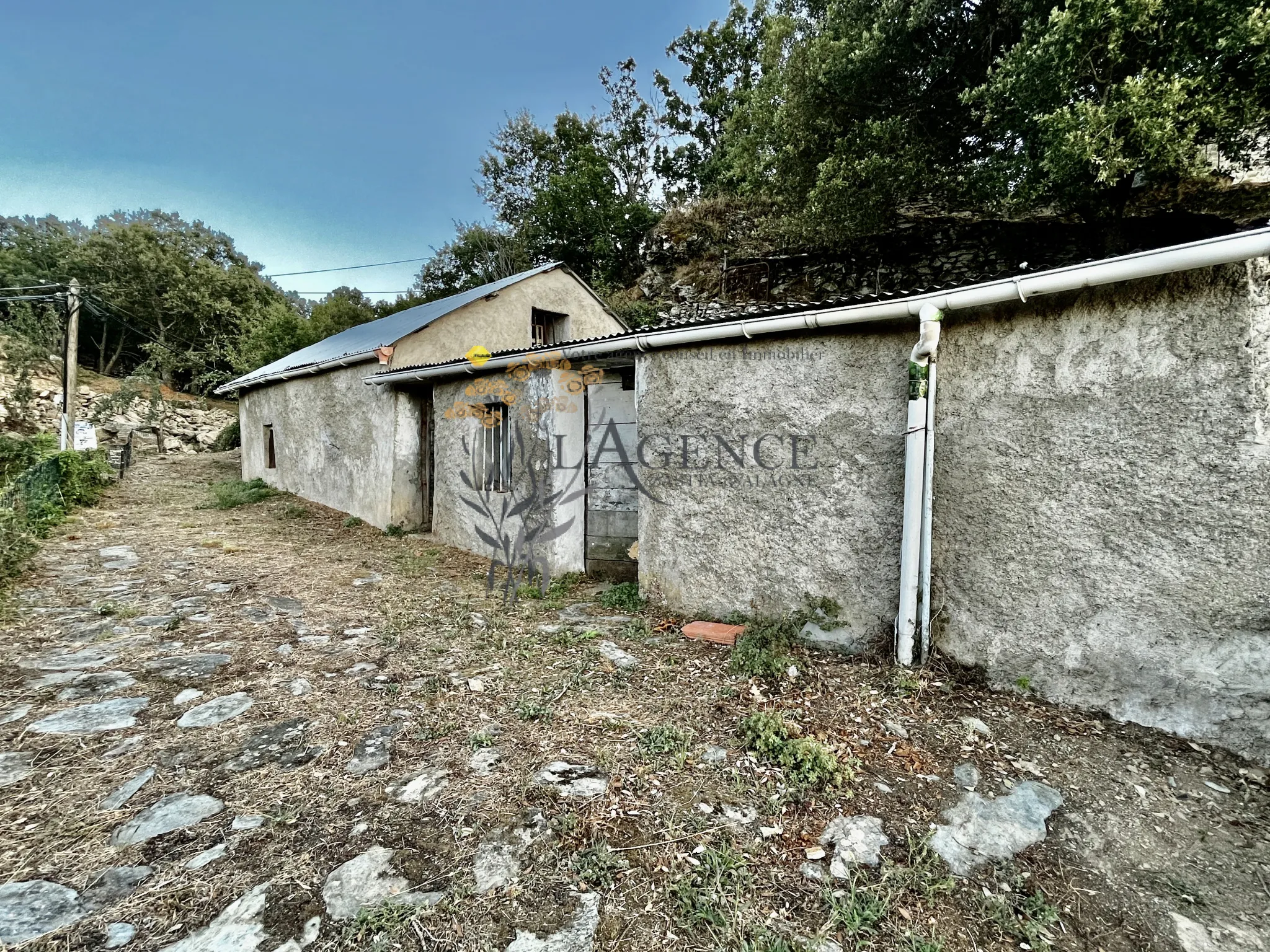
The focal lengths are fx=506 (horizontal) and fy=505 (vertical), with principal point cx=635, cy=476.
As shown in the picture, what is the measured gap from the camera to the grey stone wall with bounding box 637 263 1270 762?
270cm

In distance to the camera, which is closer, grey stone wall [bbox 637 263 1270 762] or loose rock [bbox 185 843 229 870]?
loose rock [bbox 185 843 229 870]

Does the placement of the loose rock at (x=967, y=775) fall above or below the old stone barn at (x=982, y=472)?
below

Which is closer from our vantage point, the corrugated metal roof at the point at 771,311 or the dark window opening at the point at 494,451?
the corrugated metal roof at the point at 771,311

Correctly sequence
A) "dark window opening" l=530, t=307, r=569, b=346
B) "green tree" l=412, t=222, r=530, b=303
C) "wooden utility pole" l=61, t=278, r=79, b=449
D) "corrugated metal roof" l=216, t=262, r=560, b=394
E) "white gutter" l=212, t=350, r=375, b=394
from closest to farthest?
"white gutter" l=212, t=350, r=375, b=394 → "corrugated metal roof" l=216, t=262, r=560, b=394 → "wooden utility pole" l=61, t=278, r=79, b=449 → "dark window opening" l=530, t=307, r=569, b=346 → "green tree" l=412, t=222, r=530, b=303

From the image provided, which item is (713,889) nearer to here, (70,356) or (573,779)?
(573,779)

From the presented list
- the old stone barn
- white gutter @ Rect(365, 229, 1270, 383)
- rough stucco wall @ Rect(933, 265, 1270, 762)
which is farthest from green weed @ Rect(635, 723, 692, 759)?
white gutter @ Rect(365, 229, 1270, 383)

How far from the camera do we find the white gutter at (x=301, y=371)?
9.20 meters

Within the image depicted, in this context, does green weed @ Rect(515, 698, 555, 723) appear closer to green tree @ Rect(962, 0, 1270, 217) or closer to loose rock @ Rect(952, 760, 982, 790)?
loose rock @ Rect(952, 760, 982, 790)

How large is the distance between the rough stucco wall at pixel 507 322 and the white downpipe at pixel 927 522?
261 inches

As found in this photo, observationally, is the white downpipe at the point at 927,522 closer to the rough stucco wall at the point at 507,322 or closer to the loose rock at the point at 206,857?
the loose rock at the point at 206,857

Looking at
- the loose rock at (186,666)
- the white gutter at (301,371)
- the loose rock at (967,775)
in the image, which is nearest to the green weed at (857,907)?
the loose rock at (967,775)

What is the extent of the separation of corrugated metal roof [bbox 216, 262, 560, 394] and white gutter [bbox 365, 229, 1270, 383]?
20.8 feet

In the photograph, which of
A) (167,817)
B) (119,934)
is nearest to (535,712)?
(167,817)

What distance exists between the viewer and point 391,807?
245 cm
